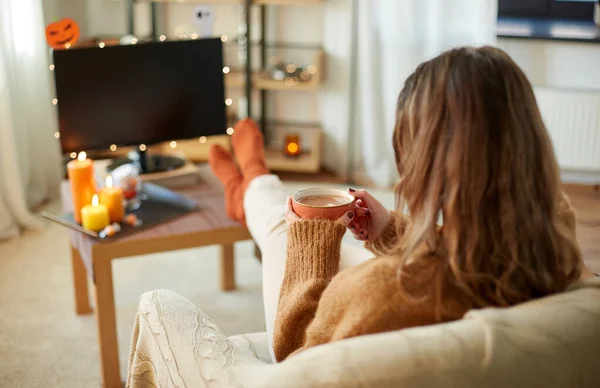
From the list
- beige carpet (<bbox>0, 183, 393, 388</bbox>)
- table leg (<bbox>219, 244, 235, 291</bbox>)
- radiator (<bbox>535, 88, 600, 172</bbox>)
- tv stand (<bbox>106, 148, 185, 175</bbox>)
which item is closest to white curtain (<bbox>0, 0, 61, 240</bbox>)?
beige carpet (<bbox>0, 183, 393, 388</bbox>)

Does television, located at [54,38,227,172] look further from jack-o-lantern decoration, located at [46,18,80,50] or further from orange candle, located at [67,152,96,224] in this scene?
orange candle, located at [67,152,96,224]

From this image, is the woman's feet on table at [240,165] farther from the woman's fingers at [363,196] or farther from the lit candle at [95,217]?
the woman's fingers at [363,196]

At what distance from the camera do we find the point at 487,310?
1.02m

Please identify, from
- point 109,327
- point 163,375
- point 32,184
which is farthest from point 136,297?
point 163,375

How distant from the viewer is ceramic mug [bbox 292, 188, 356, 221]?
1395 millimetres

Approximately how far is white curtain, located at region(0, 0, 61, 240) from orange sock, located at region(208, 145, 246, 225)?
3.79 ft

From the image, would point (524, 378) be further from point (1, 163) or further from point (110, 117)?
point (1, 163)

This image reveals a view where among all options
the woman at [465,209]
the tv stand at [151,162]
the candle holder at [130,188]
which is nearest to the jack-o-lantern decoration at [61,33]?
the tv stand at [151,162]

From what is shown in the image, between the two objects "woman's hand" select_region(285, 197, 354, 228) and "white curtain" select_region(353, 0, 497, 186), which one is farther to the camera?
"white curtain" select_region(353, 0, 497, 186)

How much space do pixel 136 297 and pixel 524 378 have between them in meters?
1.93

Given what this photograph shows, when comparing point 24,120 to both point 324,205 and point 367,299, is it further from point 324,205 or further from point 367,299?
point 367,299

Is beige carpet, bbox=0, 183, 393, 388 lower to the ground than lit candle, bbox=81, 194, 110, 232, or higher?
lower

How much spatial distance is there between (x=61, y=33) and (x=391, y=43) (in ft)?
5.65

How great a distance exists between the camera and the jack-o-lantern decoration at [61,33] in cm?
251
